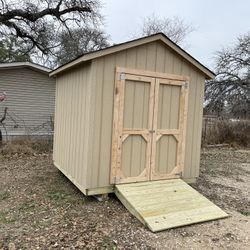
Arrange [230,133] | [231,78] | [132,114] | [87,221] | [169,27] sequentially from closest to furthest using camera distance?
[87,221] → [132,114] → [230,133] → [231,78] → [169,27]

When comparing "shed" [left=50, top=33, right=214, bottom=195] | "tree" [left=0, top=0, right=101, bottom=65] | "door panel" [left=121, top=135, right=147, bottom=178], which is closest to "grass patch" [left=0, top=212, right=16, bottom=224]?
"shed" [left=50, top=33, right=214, bottom=195]

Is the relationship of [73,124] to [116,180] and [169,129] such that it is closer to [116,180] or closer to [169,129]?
[116,180]

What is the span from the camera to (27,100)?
1104 centimetres

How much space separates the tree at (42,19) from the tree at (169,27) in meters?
8.30

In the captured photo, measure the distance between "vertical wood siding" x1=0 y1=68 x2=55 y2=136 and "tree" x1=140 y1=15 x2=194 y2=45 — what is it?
14862 mm

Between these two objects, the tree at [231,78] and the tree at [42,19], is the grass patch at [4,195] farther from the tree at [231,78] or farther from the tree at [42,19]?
the tree at [231,78]

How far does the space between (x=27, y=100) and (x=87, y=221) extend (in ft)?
27.0

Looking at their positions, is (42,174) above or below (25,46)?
below

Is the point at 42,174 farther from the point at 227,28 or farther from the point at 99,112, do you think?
the point at 227,28

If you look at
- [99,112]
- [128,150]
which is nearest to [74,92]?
[99,112]

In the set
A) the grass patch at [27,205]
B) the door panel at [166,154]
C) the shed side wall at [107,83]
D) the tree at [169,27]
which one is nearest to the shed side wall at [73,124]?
the shed side wall at [107,83]

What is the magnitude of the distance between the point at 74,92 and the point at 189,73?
2.22 m

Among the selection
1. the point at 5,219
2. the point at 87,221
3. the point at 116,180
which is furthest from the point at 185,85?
the point at 5,219

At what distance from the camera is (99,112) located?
4.48 metres
